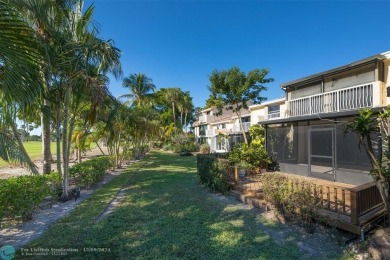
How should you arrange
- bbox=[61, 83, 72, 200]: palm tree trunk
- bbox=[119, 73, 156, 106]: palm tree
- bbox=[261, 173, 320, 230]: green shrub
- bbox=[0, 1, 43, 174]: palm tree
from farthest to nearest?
1. bbox=[119, 73, 156, 106]: palm tree
2. bbox=[61, 83, 72, 200]: palm tree trunk
3. bbox=[261, 173, 320, 230]: green shrub
4. bbox=[0, 1, 43, 174]: palm tree

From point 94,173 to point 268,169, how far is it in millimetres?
9979

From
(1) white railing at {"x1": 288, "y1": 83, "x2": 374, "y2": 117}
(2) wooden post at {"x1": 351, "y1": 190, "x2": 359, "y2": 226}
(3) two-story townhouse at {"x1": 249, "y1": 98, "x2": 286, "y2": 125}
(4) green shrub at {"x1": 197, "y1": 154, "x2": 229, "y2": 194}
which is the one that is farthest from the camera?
(3) two-story townhouse at {"x1": 249, "y1": 98, "x2": 286, "y2": 125}

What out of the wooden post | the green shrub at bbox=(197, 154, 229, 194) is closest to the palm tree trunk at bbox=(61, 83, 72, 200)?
the green shrub at bbox=(197, 154, 229, 194)

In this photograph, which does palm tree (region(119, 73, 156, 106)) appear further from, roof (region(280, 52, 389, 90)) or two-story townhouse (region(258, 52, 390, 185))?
two-story townhouse (region(258, 52, 390, 185))

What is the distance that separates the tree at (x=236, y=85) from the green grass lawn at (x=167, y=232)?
38.8 feet

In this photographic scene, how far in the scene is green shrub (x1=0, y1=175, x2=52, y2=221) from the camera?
203 inches

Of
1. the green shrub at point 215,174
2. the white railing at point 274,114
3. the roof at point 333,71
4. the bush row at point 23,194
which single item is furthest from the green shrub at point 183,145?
the bush row at point 23,194

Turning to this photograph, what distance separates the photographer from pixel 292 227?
17.6ft

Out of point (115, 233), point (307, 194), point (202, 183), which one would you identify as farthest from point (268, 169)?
point (115, 233)

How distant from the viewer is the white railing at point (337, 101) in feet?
33.9

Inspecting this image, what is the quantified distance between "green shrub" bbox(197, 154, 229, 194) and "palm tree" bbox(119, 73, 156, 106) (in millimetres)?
27212

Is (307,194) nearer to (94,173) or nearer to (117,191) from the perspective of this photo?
(117,191)

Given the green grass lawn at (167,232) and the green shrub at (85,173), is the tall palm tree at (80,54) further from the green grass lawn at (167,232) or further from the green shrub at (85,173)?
the green grass lawn at (167,232)

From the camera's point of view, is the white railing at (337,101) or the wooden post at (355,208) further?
the white railing at (337,101)
